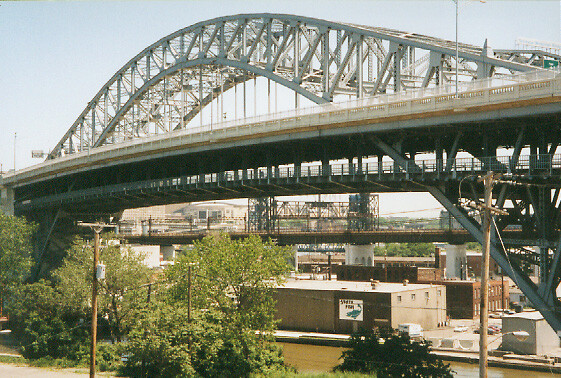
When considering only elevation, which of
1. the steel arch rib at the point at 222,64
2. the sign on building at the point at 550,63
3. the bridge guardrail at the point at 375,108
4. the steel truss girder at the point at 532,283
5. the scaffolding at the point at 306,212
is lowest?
the steel truss girder at the point at 532,283

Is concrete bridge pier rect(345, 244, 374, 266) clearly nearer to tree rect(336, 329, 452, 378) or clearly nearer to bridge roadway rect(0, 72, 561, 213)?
bridge roadway rect(0, 72, 561, 213)

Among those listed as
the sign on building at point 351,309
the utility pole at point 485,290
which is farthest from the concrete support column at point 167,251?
the utility pole at point 485,290

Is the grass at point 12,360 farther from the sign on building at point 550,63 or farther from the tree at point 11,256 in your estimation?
the sign on building at point 550,63

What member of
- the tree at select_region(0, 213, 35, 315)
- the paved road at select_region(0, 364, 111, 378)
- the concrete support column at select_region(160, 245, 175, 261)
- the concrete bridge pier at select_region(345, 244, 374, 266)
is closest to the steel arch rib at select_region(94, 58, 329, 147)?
the tree at select_region(0, 213, 35, 315)

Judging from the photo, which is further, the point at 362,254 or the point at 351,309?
the point at 362,254

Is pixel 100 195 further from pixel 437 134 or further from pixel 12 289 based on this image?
pixel 437 134

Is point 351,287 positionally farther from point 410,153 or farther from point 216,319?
point 216,319

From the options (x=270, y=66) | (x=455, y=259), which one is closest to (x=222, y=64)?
(x=270, y=66)
